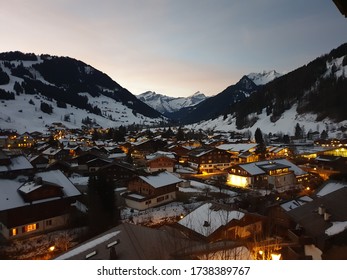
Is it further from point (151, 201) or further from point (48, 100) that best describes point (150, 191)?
point (48, 100)

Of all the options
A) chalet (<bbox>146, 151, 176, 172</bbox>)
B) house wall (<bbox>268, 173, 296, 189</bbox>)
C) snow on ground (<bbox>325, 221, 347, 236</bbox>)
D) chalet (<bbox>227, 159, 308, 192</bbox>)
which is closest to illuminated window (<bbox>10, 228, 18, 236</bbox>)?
snow on ground (<bbox>325, 221, 347, 236</bbox>)

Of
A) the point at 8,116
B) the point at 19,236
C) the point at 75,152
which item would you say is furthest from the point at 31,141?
the point at 19,236

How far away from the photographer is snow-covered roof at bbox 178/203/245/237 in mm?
13695

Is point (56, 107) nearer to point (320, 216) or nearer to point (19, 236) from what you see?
point (19, 236)

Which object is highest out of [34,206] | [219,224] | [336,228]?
[34,206]

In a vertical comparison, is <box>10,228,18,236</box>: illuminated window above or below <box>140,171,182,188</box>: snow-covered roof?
below

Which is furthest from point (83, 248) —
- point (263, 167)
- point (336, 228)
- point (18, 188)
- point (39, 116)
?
point (39, 116)

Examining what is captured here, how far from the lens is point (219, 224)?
1405 cm

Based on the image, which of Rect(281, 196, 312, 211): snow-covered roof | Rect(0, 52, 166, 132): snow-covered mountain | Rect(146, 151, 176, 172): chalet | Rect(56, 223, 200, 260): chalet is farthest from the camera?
Rect(0, 52, 166, 132): snow-covered mountain

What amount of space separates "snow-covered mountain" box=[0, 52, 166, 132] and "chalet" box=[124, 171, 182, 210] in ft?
293

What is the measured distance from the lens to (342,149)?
Answer: 151ft

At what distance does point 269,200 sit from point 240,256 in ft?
59.3

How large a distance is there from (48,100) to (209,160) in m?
122

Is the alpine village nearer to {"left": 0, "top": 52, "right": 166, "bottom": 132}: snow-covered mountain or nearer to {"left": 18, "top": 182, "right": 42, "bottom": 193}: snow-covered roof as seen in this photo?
{"left": 18, "top": 182, "right": 42, "bottom": 193}: snow-covered roof
